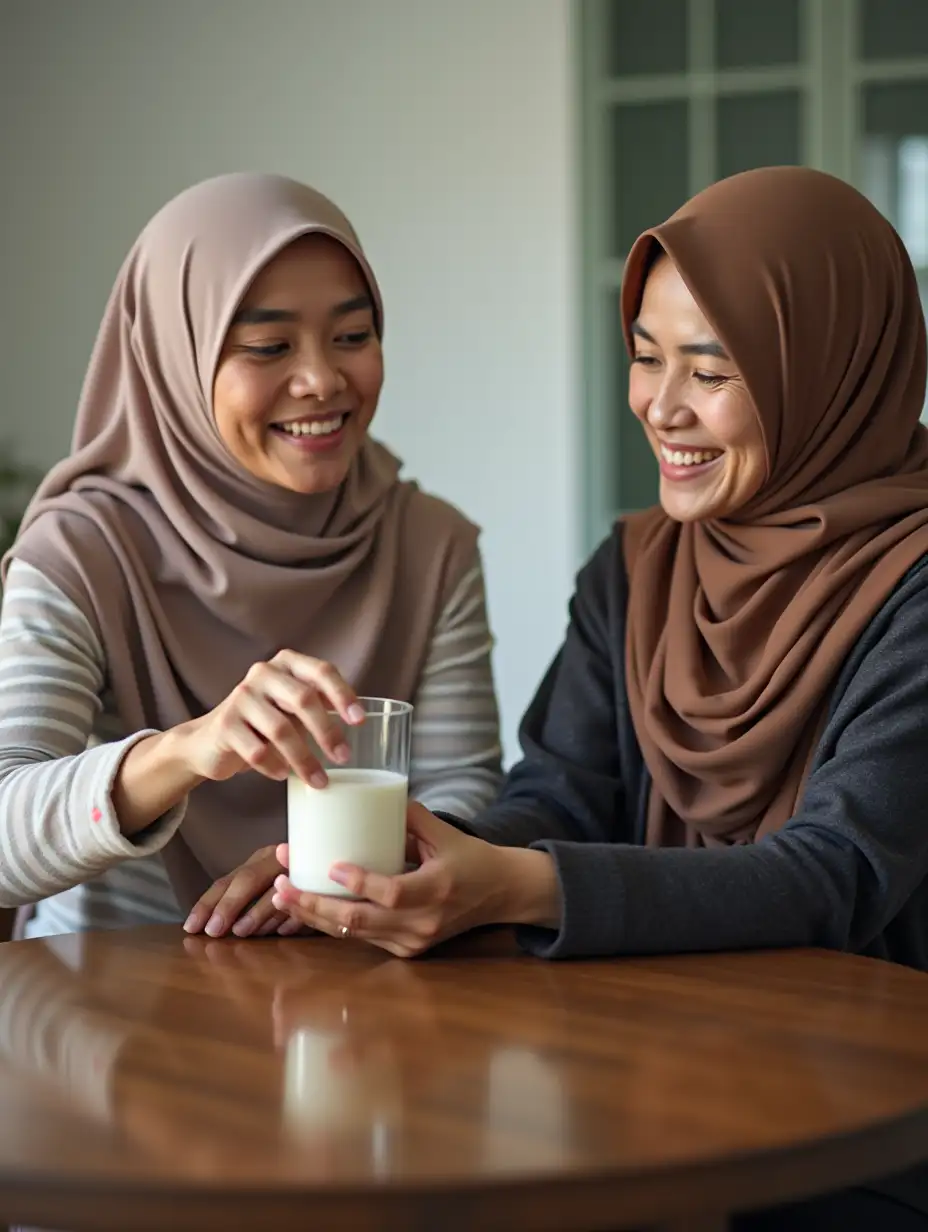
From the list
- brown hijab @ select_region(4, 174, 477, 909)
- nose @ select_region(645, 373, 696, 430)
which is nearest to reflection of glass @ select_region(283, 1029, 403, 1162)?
brown hijab @ select_region(4, 174, 477, 909)

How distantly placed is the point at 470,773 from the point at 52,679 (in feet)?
1.69

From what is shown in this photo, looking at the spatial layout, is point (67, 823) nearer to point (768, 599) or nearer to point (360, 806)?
point (360, 806)

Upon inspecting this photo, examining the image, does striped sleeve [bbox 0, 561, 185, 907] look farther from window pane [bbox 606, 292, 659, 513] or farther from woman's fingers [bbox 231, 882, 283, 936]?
window pane [bbox 606, 292, 659, 513]

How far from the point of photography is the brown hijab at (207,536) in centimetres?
179

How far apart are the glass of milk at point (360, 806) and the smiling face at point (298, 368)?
60 centimetres

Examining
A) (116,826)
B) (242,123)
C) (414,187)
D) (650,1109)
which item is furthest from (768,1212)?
(242,123)

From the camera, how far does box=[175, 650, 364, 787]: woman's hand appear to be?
126cm

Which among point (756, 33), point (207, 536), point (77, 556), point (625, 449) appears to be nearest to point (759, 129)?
point (756, 33)

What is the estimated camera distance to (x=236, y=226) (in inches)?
72.2

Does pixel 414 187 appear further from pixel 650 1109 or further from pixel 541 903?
pixel 650 1109

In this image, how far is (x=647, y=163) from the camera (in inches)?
166

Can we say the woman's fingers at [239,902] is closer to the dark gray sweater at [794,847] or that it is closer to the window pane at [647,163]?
the dark gray sweater at [794,847]

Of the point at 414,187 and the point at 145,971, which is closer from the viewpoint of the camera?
the point at 145,971

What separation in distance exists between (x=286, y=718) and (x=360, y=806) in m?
0.09
